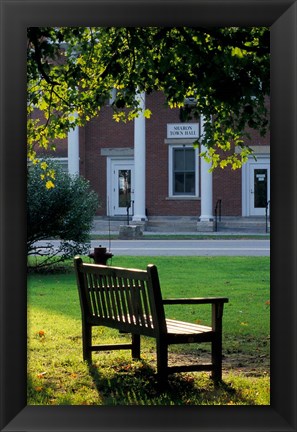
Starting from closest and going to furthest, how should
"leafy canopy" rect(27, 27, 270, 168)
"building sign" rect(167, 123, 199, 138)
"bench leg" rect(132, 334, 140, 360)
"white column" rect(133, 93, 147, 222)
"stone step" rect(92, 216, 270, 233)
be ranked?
"bench leg" rect(132, 334, 140, 360)
"leafy canopy" rect(27, 27, 270, 168)
"stone step" rect(92, 216, 270, 233)
"white column" rect(133, 93, 147, 222)
"building sign" rect(167, 123, 199, 138)

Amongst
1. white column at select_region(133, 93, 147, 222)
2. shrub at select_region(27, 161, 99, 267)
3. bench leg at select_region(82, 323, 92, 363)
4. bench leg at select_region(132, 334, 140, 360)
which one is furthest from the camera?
white column at select_region(133, 93, 147, 222)

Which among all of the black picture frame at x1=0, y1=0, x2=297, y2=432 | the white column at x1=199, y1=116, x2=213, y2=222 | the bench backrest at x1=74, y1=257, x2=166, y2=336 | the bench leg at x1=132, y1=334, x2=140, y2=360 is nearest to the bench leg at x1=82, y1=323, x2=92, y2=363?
the bench backrest at x1=74, y1=257, x2=166, y2=336

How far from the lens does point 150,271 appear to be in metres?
5.84

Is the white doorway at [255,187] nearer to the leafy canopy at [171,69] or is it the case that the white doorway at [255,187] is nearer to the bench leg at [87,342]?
the leafy canopy at [171,69]

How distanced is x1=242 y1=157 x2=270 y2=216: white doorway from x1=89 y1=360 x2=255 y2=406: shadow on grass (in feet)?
73.0

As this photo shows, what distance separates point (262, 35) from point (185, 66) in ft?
3.41

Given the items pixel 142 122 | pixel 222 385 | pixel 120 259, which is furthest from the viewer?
pixel 142 122

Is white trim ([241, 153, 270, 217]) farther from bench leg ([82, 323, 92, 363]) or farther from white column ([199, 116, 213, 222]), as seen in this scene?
bench leg ([82, 323, 92, 363])

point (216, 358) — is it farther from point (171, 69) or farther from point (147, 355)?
point (171, 69)

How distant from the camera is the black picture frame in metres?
3.86

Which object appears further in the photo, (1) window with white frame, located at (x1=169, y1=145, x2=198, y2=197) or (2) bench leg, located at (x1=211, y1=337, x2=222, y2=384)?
(1) window with white frame, located at (x1=169, y1=145, x2=198, y2=197)

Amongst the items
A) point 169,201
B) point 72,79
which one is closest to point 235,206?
point 169,201
